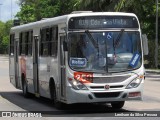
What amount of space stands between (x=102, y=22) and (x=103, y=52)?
0.94 metres

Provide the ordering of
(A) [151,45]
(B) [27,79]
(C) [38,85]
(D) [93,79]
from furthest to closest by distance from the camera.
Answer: (A) [151,45]
(B) [27,79]
(C) [38,85]
(D) [93,79]

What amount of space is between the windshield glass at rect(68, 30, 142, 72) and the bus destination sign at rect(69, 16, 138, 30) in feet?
0.71

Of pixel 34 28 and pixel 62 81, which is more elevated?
pixel 34 28

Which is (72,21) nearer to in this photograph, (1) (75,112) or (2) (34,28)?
(1) (75,112)

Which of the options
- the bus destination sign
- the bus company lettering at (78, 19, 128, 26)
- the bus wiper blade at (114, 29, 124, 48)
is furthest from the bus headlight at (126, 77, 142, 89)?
the bus company lettering at (78, 19, 128, 26)

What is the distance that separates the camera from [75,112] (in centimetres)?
1513

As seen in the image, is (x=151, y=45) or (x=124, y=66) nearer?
(x=124, y=66)

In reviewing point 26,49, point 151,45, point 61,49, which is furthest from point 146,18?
point 61,49

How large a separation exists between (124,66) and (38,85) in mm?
4797

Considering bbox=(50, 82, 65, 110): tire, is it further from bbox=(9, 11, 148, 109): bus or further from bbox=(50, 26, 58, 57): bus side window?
bbox=(50, 26, 58, 57): bus side window

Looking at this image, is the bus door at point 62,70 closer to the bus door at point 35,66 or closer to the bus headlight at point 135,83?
the bus headlight at point 135,83

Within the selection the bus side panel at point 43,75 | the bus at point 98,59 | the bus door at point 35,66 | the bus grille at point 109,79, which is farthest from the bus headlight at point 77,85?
the bus door at point 35,66

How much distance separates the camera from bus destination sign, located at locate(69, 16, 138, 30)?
14.8m

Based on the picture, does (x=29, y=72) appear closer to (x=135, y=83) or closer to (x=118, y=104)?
(x=118, y=104)
